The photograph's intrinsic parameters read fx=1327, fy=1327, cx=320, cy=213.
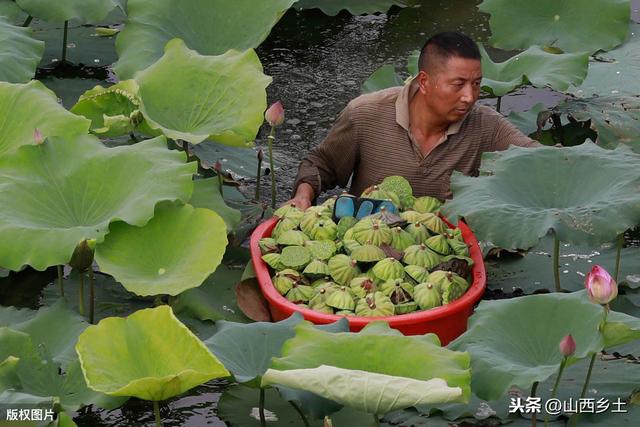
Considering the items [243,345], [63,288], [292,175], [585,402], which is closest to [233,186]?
[292,175]

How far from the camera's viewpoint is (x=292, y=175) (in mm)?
4750

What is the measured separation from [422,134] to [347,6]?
1936mm

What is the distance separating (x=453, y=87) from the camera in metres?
3.90

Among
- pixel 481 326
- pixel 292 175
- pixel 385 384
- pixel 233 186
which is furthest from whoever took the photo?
pixel 292 175

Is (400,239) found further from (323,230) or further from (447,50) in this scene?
(447,50)

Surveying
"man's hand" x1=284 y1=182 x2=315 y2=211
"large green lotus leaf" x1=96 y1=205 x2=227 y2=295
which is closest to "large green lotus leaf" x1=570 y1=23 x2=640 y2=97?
"man's hand" x1=284 y1=182 x2=315 y2=211

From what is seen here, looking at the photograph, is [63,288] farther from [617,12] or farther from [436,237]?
[617,12]

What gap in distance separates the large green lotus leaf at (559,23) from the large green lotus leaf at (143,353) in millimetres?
2552

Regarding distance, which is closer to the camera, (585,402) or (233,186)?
(585,402)

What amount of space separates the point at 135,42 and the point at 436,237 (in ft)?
4.90

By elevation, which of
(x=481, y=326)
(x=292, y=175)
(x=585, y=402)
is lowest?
(x=292, y=175)

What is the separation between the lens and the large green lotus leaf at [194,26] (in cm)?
465

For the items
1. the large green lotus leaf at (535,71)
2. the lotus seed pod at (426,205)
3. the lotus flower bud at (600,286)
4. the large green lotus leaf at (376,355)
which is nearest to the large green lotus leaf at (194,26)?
the large green lotus leaf at (535,71)

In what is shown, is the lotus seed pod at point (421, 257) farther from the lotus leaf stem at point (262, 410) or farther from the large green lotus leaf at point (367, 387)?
the large green lotus leaf at point (367, 387)
